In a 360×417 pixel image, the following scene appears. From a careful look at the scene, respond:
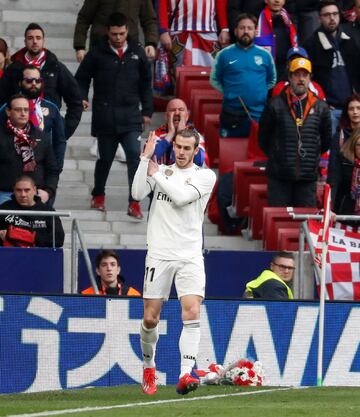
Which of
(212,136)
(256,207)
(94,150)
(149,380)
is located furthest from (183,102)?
(149,380)

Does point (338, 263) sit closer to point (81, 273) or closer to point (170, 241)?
point (81, 273)

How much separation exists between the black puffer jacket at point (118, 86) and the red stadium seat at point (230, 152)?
1029 mm

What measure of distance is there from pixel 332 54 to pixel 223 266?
12.5 feet

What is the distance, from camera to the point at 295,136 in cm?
1823

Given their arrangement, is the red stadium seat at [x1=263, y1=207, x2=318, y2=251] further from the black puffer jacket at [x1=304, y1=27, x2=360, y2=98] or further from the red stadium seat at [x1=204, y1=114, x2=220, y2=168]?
the black puffer jacket at [x1=304, y1=27, x2=360, y2=98]

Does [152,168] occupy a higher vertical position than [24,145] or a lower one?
higher

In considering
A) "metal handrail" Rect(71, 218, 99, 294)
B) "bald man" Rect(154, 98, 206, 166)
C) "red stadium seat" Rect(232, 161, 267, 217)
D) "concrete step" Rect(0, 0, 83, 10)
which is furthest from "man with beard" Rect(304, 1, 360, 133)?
"metal handrail" Rect(71, 218, 99, 294)

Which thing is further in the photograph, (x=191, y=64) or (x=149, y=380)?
(x=191, y=64)

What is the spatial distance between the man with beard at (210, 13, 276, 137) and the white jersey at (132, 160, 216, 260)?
246 inches

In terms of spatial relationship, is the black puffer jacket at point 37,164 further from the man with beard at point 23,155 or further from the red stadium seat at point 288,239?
the red stadium seat at point 288,239

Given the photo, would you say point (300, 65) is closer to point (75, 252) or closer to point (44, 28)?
point (75, 252)

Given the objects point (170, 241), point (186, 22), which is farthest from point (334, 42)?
point (170, 241)

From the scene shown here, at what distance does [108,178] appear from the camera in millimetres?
19938

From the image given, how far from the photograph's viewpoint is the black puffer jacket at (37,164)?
17688mm
